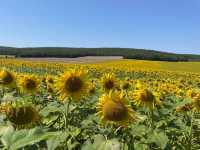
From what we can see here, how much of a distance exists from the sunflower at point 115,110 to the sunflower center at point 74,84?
2.98ft

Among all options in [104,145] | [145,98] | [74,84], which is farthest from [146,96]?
[104,145]

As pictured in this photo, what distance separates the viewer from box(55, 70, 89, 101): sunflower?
474cm

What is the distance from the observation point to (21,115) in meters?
3.12

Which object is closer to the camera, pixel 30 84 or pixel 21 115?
pixel 21 115

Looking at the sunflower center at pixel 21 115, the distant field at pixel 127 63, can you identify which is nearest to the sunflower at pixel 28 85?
the sunflower center at pixel 21 115

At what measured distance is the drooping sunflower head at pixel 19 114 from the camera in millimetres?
3057

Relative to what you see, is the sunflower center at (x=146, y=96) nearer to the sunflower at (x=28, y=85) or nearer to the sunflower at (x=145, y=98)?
the sunflower at (x=145, y=98)

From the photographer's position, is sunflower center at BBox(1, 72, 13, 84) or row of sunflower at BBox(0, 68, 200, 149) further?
sunflower center at BBox(1, 72, 13, 84)

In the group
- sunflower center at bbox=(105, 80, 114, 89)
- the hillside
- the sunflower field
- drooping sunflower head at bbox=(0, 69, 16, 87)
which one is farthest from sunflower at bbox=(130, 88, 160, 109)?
the hillside

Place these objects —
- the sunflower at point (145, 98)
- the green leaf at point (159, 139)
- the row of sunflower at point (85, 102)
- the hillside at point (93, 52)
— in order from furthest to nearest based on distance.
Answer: the hillside at point (93, 52) → the sunflower at point (145, 98) → the green leaf at point (159, 139) → the row of sunflower at point (85, 102)

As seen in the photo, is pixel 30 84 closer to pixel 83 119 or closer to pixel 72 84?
pixel 83 119

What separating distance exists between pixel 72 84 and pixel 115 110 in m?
1.02

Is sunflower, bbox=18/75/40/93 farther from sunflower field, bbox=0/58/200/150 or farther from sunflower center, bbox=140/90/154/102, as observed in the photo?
sunflower center, bbox=140/90/154/102

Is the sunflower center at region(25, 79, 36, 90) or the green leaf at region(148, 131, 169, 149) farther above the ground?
the sunflower center at region(25, 79, 36, 90)
